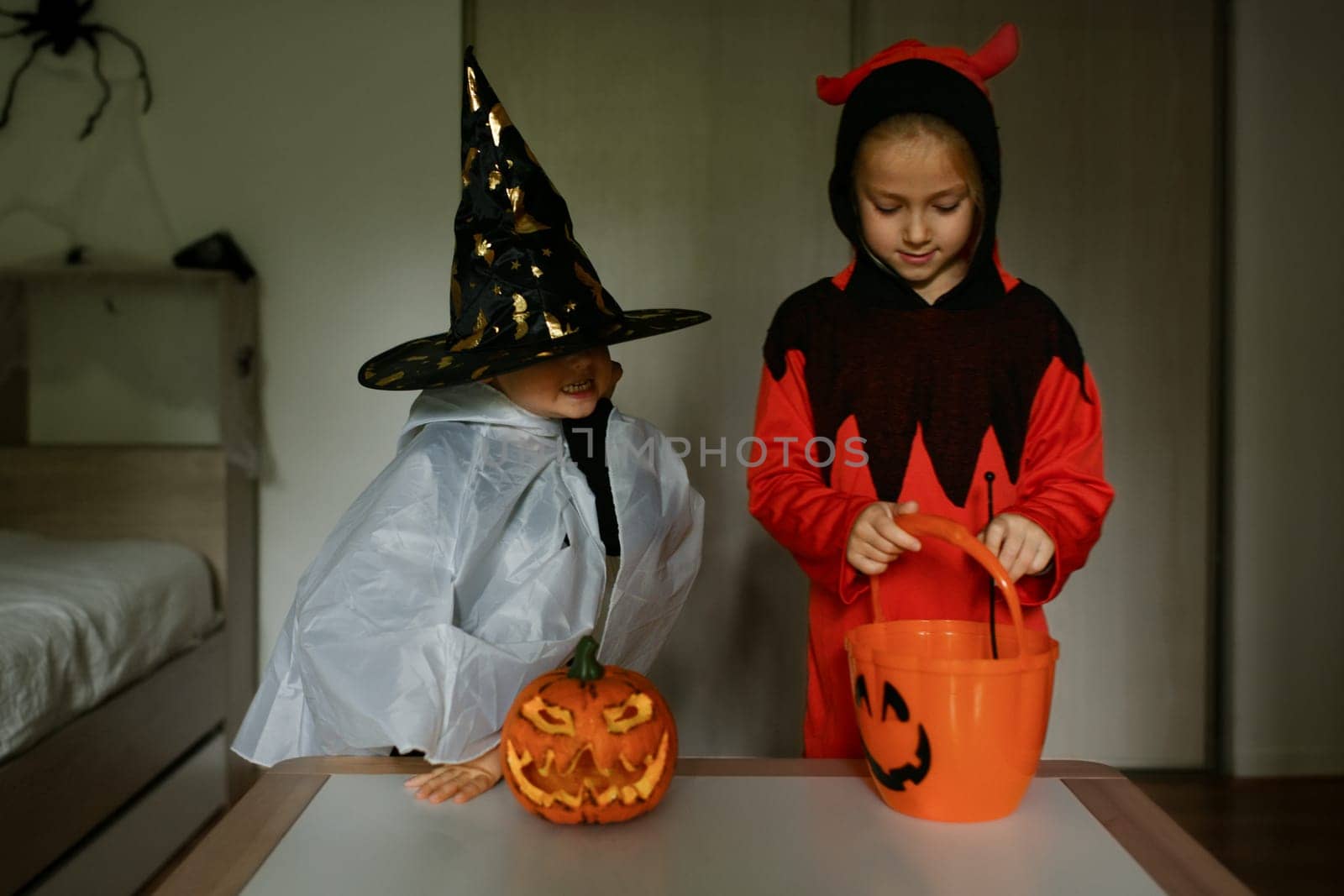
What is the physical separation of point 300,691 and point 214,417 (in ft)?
5.08

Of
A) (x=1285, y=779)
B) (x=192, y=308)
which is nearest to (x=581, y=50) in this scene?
(x=192, y=308)

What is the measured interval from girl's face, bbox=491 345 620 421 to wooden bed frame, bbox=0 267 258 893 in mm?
1309

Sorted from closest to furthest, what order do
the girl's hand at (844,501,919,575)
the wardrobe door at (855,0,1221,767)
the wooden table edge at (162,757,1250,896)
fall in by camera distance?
the wooden table edge at (162,757,1250,896), the girl's hand at (844,501,919,575), the wardrobe door at (855,0,1221,767)

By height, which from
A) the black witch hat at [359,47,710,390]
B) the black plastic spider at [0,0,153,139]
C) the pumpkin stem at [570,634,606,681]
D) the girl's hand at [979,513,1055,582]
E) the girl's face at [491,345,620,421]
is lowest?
the pumpkin stem at [570,634,606,681]

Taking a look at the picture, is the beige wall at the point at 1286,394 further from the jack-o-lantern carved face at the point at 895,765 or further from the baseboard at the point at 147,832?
the baseboard at the point at 147,832

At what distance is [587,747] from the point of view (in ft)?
2.35

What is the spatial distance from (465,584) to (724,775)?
11.4 inches

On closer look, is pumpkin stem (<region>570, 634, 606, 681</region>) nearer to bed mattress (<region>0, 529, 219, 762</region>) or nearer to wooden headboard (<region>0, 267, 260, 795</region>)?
bed mattress (<region>0, 529, 219, 762</region>)

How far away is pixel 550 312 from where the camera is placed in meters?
0.94

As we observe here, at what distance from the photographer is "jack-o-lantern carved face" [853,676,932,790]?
72 centimetres

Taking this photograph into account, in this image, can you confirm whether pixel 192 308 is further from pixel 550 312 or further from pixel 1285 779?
pixel 1285 779

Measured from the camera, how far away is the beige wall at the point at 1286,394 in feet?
7.69

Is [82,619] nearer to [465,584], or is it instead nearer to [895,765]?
[465,584]

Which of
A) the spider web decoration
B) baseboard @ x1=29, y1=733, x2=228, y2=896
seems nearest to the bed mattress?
baseboard @ x1=29, y1=733, x2=228, y2=896
